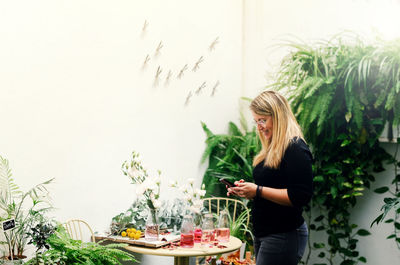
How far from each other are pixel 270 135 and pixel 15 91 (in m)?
1.51

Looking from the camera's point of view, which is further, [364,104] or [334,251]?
[334,251]

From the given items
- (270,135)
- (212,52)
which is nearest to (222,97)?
(212,52)

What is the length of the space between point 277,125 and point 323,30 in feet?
7.69

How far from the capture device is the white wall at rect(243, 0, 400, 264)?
3.75 metres

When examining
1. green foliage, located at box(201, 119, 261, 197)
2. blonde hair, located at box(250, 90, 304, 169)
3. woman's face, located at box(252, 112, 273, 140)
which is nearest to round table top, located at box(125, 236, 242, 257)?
blonde hair, located at box(250, 90, 304, 169)

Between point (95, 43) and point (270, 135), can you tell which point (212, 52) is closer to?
point (95, 43)

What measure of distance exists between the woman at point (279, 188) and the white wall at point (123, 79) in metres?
1.20

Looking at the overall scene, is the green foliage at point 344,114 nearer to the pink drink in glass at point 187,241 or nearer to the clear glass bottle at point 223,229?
the clear glass bottle at point 223,229

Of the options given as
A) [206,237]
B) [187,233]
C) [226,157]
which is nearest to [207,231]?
[206,237]

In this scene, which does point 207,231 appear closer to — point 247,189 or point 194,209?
point 194,209

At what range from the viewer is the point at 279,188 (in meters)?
2.33

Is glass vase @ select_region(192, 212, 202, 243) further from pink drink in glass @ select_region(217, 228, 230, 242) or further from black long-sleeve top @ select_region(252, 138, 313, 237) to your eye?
black long-sleeve top @ select_region(252, 138, 313, 237)

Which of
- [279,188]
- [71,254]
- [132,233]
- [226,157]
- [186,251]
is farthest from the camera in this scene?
[226,157]

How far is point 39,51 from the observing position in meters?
2.70
